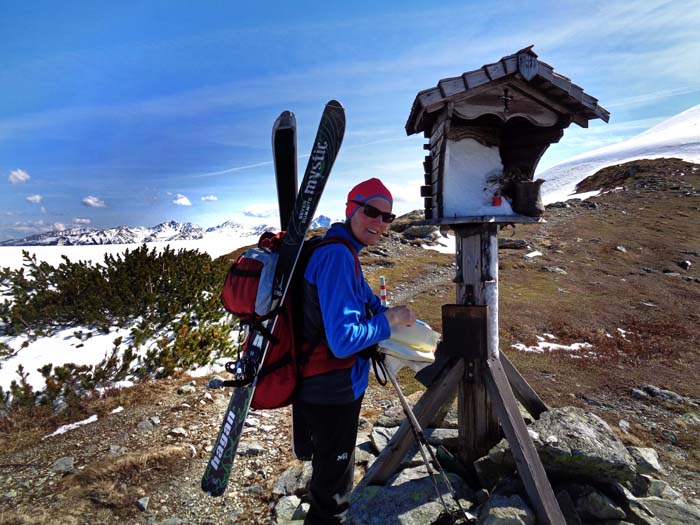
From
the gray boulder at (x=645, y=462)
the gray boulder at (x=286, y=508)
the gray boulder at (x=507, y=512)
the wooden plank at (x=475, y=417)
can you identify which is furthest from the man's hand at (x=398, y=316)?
the gray boulder at (x=645, y=462)

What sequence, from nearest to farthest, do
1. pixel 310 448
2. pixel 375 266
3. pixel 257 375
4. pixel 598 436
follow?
pixel 257 375 < pixel 310 448 < pixel 598 436 < pixel 375 266

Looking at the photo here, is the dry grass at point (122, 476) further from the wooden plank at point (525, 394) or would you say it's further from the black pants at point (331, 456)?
the wooden plank at point (525, 394)

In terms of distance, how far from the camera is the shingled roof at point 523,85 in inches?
145

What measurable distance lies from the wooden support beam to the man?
163 cm

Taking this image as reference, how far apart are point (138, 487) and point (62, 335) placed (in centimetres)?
632

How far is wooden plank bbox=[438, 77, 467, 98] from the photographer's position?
367 cm

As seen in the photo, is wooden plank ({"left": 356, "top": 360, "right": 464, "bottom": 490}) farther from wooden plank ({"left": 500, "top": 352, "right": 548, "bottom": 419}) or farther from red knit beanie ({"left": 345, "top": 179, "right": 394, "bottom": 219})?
red knit beanie ({"left": 345, "top": 179, "right": 394, "bottom": 219})

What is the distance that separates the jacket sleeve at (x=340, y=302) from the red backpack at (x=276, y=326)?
0.16 meters

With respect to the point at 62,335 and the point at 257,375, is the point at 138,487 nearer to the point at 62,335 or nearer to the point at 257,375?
the point at 257,375

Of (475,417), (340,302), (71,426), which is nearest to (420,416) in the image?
(475,417)

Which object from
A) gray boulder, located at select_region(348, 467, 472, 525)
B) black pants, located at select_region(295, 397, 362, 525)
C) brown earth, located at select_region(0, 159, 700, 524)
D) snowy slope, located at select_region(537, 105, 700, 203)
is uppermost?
snowy slope, located at select_region(537, 105, 700, 203)

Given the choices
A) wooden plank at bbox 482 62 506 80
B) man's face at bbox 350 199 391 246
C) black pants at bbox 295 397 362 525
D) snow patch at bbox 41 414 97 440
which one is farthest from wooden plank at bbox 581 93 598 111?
snow patch at bbox 41 414 97 440

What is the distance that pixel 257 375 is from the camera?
2.84 m

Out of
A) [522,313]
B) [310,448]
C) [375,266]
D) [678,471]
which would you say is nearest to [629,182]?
[375,266]
